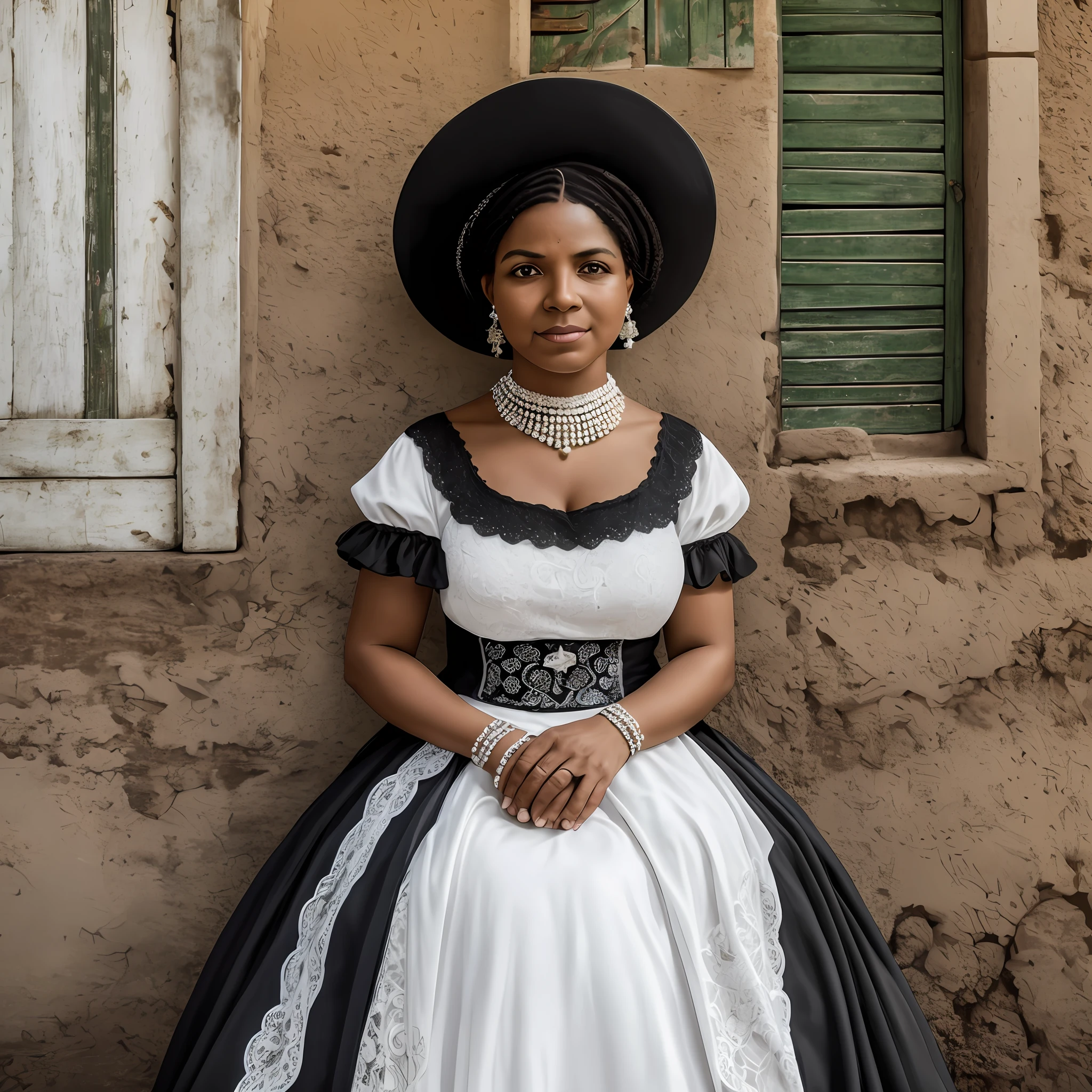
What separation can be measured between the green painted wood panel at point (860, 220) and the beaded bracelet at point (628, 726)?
4.22ft

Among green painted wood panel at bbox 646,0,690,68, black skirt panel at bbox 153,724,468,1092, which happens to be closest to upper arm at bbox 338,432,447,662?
black skirt panel at bbox 153,724,468,1092

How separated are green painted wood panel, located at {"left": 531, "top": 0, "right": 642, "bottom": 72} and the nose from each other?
0.72 metres

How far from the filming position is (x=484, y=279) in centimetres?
173

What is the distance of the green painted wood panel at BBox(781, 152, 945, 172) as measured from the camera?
208cm

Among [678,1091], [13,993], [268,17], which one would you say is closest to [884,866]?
[678,1091]

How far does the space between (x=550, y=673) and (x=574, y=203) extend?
0.87 m

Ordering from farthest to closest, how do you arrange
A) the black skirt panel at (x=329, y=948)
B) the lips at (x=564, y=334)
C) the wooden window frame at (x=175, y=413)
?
the wooden window frame at (x=175, y=413)
the lips at (x=564, y=334)
the black skirt panel at (x=329, y=948)

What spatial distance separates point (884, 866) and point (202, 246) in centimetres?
211

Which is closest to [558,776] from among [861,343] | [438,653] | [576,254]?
[438,653]

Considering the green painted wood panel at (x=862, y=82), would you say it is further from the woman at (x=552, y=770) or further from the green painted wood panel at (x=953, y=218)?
Answer: the woman at (x=552, y=770)

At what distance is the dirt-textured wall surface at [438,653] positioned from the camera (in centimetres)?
195

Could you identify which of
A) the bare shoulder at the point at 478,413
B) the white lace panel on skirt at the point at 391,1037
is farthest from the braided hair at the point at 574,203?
the white lace panel on skirt at the point at 391,1037

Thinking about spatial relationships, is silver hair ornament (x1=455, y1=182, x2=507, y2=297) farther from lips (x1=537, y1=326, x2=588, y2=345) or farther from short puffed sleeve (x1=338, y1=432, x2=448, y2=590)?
short puffed sleeve (x1=338, y1=432, x2=448, y2=590)

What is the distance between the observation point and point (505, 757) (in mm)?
1473
